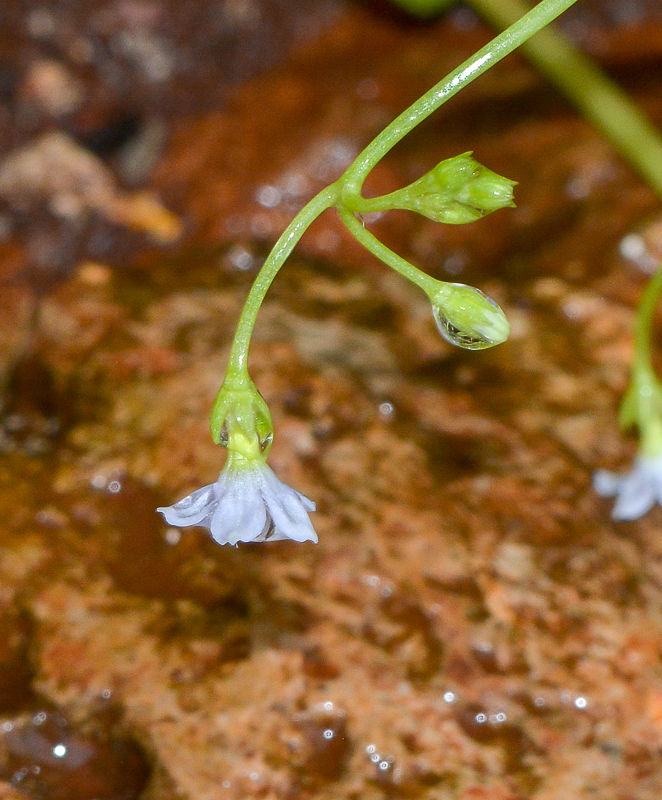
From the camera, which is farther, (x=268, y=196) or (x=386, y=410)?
(x=268, y=196)

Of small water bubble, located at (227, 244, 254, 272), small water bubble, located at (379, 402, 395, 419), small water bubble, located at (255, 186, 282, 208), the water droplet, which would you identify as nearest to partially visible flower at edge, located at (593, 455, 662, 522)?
small water bubble, located at (379, 402, 395, 419)

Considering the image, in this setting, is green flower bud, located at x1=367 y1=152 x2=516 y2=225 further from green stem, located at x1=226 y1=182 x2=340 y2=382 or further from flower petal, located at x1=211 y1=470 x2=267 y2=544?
flower petal, located at x1=211 y1=470 x2=267 y2=544

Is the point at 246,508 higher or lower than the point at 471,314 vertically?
lower

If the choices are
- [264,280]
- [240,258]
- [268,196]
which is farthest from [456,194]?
[268,196]

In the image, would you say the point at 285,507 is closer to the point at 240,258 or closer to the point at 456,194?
the point at 456,194

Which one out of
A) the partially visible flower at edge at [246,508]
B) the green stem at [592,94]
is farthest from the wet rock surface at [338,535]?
the partially visible flower at edge at [246,508]

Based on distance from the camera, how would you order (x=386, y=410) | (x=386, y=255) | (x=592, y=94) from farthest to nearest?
(x=592, y=94), (x=386, y=410), (x=386, y=255)

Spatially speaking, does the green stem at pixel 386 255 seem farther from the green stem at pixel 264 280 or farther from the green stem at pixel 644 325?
the green stem at pixel 644 325
